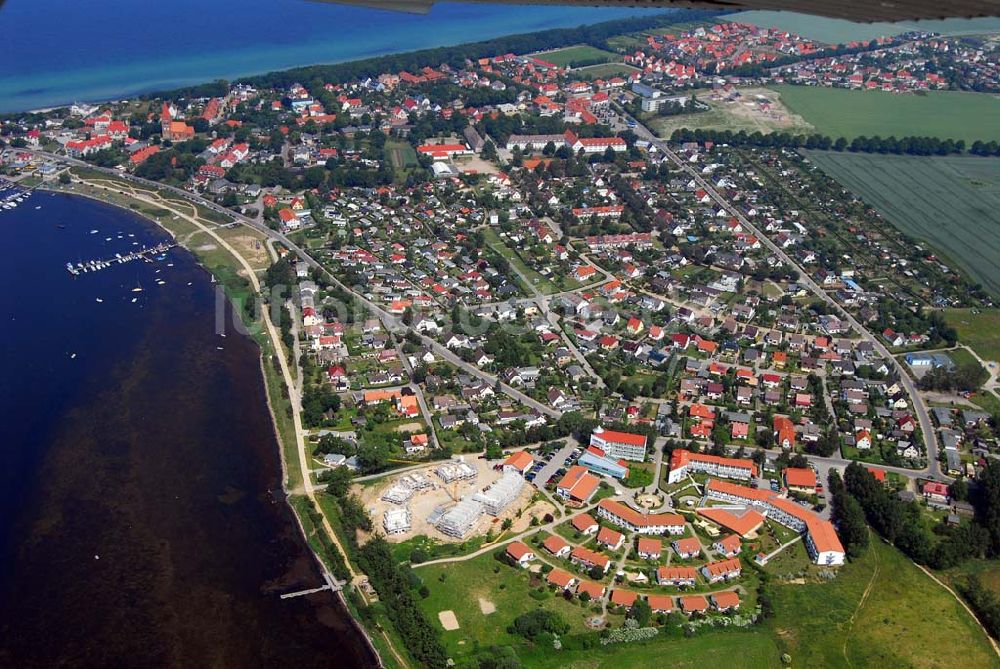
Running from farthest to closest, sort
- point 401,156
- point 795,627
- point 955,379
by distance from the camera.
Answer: point 401,156 < point 955,379 < point 795,627

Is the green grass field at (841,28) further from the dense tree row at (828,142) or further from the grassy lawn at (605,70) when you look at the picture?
the dense tree row at (828,142)

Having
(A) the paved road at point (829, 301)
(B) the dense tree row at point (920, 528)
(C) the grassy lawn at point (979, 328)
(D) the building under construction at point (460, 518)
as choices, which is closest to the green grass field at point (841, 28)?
(A) the paved road at point (829, 301)

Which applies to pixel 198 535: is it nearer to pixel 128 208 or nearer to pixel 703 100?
pixel 128 208

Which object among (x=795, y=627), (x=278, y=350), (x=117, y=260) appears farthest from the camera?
(x=117, y=260)

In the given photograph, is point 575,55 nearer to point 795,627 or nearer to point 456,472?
point 456,472

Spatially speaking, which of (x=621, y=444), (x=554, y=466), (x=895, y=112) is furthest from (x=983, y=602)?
(x=895, y=112)

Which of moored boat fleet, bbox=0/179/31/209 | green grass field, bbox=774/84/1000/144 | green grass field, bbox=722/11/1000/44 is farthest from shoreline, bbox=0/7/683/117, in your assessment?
green grass field, bbox=774/84/1000/144

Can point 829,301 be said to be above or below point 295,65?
below

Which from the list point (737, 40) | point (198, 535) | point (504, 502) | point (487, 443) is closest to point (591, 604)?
point (504, 502)
